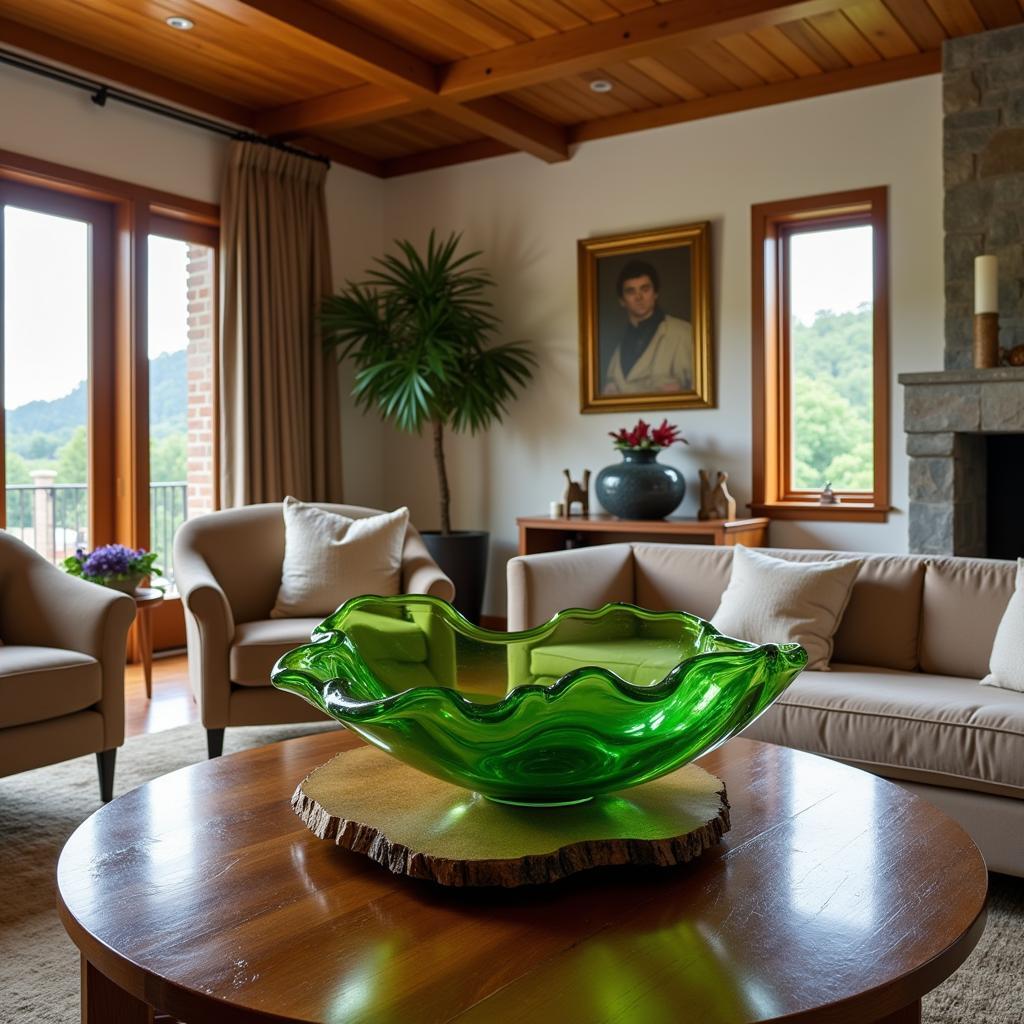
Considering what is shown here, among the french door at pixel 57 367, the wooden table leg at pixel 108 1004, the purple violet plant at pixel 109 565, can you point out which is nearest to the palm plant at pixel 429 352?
the french door at pixel 57 367

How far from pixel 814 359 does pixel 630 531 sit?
125 cm

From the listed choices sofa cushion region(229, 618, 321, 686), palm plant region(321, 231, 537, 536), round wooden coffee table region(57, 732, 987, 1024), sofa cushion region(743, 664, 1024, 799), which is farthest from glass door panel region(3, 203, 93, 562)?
round wooden coffee table region(57, 732, 987, 1024)

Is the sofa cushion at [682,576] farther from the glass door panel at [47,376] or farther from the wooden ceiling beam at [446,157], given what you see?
the wooden ceiling beam at [446,157]

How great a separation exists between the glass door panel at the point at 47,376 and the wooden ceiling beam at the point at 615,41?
1.89m

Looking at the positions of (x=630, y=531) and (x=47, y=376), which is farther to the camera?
(x=630, y=531)

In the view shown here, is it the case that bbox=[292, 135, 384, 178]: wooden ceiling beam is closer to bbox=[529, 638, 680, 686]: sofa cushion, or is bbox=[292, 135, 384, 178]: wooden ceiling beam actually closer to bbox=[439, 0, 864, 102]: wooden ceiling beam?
bbox=[439, 0, 864, 102]: wooden ceiling beam

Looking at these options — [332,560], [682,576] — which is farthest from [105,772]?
[682,576]

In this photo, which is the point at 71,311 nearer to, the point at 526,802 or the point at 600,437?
the point at 600,437

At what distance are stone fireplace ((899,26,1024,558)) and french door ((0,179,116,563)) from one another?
141 inches

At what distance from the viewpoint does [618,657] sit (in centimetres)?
158

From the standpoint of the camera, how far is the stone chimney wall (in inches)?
170

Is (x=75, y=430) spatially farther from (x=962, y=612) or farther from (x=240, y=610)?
(x=962, y=612)

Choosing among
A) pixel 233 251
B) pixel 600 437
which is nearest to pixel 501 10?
pixel 233 251

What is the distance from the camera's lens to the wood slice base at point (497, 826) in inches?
44.8
